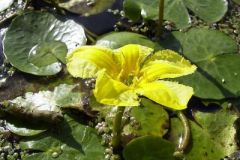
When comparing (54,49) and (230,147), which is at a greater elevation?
(54,49)

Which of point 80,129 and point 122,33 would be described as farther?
point 122,33

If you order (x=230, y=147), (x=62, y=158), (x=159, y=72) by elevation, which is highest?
(x=159, y=72)

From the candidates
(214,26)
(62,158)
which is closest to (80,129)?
(62,158)

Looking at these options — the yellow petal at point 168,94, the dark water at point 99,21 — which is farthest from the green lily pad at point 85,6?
the yellow petal at point 168,94

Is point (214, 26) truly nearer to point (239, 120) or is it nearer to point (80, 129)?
point (239, 120)

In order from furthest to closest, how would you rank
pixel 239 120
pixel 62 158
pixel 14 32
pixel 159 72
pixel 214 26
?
pixel 214 26 < pixel 14 32 < pixel 239 120 < pixel 62 158 < pixel 159 72

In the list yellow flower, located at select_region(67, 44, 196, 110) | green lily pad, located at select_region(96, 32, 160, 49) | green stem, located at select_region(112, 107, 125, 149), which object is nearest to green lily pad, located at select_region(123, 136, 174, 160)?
green stem, located at select_region(112, 107, 125, 149)

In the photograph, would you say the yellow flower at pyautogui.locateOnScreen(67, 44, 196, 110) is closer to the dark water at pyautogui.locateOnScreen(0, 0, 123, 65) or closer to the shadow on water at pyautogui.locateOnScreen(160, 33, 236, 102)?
the shadow on water at pyautogui.locateOnScreen(160, 33, 236, 102)
